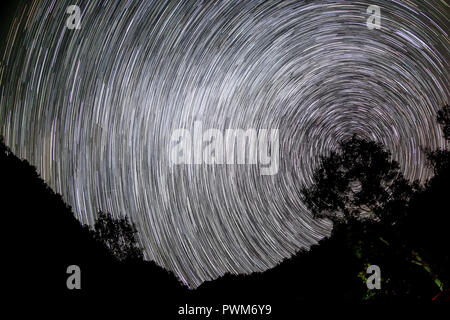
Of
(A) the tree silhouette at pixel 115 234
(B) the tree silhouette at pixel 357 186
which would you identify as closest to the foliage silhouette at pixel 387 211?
(B) the tree silhouette at pixel 357 186

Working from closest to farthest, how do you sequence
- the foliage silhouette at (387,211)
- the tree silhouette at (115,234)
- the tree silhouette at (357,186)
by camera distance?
the foliage silhouette at (387,211)
the tree silhouette at (357,186)
the tree silhouette at (115,234)

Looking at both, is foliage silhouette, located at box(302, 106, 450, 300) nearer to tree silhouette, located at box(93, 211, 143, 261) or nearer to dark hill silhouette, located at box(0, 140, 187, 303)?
dark hill silhouette, located at box(0, 140, 187, 303)

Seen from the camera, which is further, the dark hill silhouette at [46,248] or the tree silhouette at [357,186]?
the dark hill silhouette at [46,248]

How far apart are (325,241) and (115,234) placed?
964 inches

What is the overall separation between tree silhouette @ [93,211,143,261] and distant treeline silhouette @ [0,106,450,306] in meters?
A: 0.10

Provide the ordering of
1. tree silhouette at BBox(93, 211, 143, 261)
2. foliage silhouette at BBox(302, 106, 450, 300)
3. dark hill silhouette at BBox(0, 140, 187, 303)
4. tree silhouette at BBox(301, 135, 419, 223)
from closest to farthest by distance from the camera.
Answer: foliage silhouette at BBox(302, 106, 450, 300) → tree silhouette at BBox(301, 135, 419, 223) → dark hill silhouette at BBox(0, 140, 187, 303) → tree silhouette at BBox(93, 211, 143, 261)

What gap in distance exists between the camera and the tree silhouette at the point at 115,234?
32.5m

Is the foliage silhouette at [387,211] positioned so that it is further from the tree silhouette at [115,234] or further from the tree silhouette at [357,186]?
the tree silhouette at [115,234]

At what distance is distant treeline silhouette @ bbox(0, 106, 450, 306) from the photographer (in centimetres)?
1209

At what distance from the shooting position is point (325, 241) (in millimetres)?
39750

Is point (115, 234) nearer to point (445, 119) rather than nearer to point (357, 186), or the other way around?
point (357, 186)

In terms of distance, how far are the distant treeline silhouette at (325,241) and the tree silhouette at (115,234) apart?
3.9 inches

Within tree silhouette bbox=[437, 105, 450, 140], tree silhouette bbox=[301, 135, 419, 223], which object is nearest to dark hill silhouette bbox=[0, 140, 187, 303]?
tree silhouette bbox=[301, 135, 419, 223]

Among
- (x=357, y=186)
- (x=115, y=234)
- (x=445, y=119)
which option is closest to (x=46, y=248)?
(x=115, y=234)
